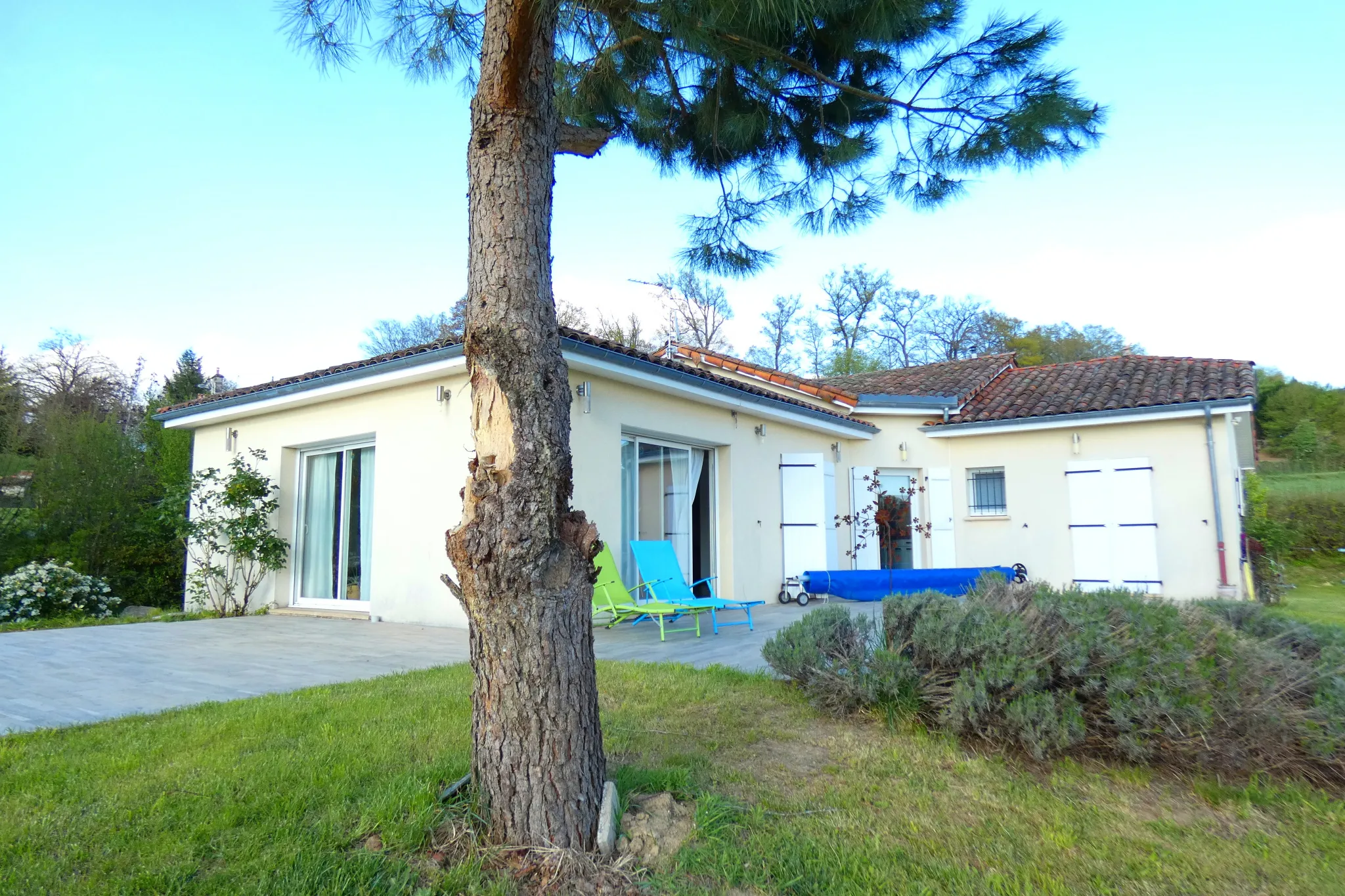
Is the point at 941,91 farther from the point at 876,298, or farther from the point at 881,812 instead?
the point at 876,298

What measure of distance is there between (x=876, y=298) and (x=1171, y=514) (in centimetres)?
1961

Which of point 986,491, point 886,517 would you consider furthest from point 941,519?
point 886,517

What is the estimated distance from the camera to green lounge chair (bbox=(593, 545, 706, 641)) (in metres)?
6.73

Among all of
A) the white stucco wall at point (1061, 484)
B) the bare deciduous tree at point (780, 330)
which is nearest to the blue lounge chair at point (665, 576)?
the white stucco wall at point (1061, 484)

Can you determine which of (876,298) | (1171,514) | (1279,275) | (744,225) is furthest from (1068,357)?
(744,225)

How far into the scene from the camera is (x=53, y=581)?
9.76 metres

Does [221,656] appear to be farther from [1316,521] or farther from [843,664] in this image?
[1316,521]

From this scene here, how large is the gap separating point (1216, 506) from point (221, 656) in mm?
12171

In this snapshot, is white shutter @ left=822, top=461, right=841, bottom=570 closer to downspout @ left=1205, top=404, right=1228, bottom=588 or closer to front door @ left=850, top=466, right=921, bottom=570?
front door @ left=850, top=466, right=921, bottom=570

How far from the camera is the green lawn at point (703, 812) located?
7.48ft

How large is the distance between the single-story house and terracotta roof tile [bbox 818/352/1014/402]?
0.33 feet

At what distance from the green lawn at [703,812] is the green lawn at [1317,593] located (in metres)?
5.96

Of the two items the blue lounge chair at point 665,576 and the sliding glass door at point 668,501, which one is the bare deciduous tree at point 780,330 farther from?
the blue lounge chair at point 665,576

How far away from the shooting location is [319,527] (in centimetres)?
945
